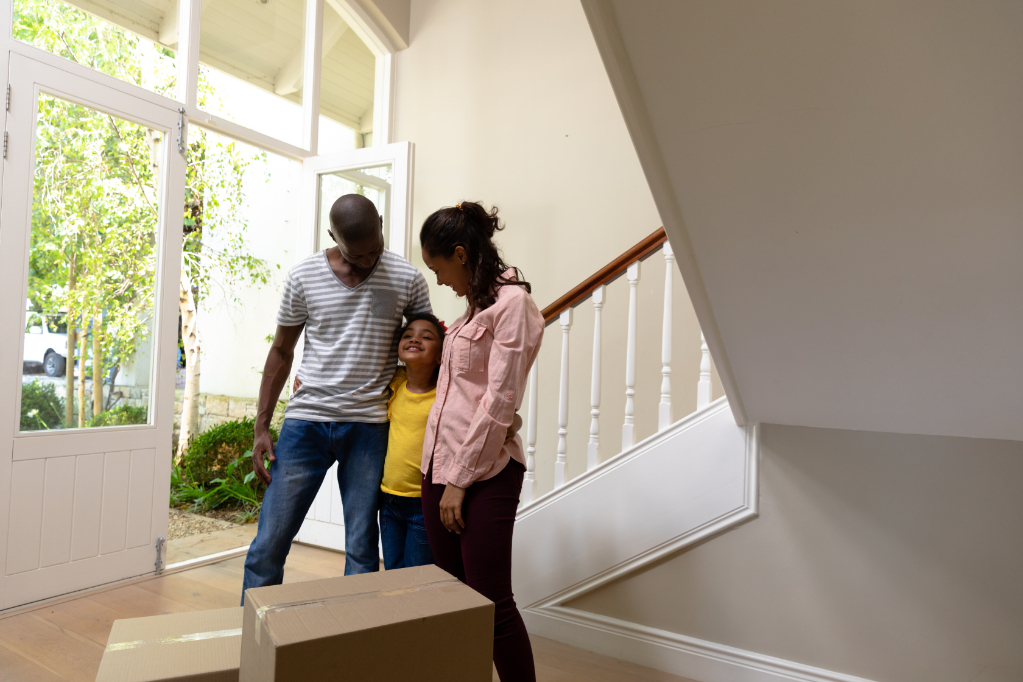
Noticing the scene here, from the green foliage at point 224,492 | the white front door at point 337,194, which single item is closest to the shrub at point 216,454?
the green foliage at point 224,492

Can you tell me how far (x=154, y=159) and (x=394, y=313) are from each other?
1949 millimetres

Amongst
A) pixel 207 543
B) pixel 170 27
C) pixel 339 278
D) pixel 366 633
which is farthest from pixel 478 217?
pixel 207 543

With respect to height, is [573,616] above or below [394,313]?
below

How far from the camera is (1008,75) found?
2.88 ft

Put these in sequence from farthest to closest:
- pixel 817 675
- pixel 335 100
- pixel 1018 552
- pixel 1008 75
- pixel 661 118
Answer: pixel 335 100 → pixel 817 675 → pixel 1018 552 → pixel 661 118 → pixel 1008 75

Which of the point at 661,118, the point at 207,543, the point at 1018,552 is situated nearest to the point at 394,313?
the point at 661,118

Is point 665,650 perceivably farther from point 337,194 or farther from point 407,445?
point 337,194

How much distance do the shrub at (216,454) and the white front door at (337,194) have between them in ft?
5.92

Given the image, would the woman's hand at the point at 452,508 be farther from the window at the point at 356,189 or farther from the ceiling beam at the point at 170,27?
the ceiling beam at the point at 170,27

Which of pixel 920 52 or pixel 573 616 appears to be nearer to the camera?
pixel 920 52

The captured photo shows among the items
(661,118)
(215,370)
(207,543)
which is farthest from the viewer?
(215,370)

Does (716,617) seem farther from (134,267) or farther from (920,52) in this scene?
(134,267)

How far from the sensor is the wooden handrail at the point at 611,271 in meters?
2.23

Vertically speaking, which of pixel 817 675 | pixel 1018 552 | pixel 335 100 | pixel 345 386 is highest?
pixel 335 100
